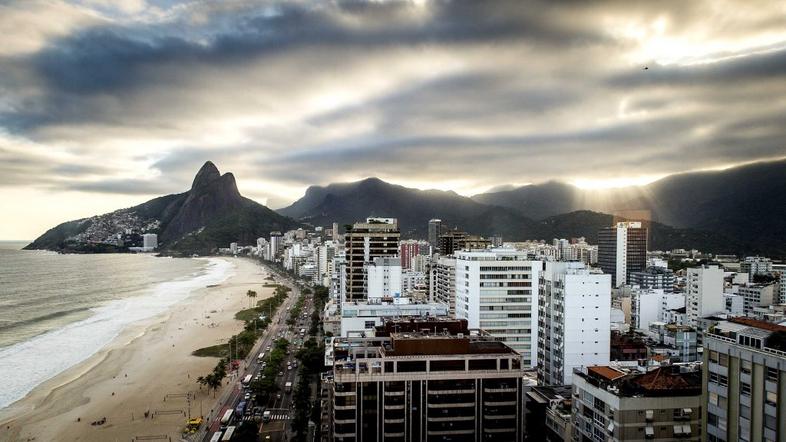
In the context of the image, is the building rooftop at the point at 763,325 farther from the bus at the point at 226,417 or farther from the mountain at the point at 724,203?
the mountain at the point at 724,203

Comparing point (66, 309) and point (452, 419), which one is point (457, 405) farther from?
point (66, 309)

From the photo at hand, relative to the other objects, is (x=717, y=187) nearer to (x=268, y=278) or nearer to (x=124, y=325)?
(x=268, y=278)

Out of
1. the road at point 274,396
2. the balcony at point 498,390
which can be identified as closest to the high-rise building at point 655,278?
the road at point 274,396

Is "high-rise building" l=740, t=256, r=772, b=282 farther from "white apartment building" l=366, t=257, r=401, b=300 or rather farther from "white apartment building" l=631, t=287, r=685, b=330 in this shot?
"white apartment building" l=366, t=257, r=401, b=300

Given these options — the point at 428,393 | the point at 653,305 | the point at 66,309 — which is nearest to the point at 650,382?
the point at 428,393

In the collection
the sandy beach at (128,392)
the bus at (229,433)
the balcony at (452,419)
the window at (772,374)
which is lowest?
the sandy beach at (128,392)

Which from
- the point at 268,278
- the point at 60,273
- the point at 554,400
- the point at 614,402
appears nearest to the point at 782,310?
the point at 554,400
